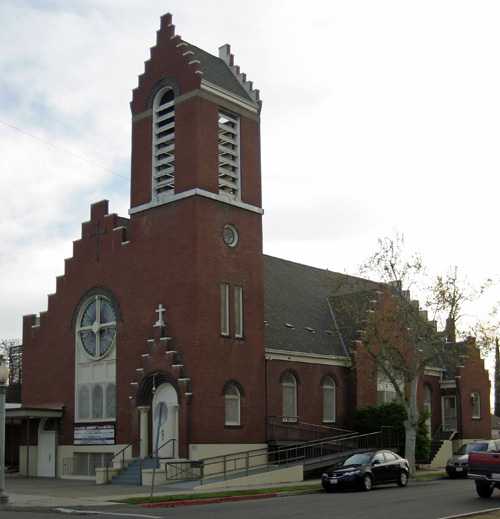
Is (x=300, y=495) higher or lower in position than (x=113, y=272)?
lower

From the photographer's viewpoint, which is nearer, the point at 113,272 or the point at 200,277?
the point at 200,277

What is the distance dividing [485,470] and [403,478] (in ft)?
20.4

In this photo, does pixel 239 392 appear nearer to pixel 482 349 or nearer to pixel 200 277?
pixel 200 277

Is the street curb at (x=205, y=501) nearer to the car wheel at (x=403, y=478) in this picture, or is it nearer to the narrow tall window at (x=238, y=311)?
the car wheel at (x=403, y=478)

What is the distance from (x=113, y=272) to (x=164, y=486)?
36.8 ft

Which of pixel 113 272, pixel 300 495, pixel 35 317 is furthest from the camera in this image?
pixel 35 317

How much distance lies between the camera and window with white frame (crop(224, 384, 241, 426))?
3178 centimetres

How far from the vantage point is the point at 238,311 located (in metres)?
33.1

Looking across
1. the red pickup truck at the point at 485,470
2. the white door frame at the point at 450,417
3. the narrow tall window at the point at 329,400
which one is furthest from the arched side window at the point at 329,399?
the red pickup truck at the point at 485,470

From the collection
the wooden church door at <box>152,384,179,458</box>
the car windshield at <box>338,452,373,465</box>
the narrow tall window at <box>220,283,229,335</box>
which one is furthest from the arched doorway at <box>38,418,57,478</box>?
the car windshield at <box>338,452,373,465</box>

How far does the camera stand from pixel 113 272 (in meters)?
35.2

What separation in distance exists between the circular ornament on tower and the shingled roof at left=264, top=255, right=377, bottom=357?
4467 mm

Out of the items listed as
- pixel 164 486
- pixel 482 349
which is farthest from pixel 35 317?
pixel 482 349

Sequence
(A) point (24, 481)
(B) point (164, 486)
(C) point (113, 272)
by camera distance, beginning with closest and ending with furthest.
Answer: (B) point (164, 486) → (A) point (24, 481) → (C) point (113, 272)
